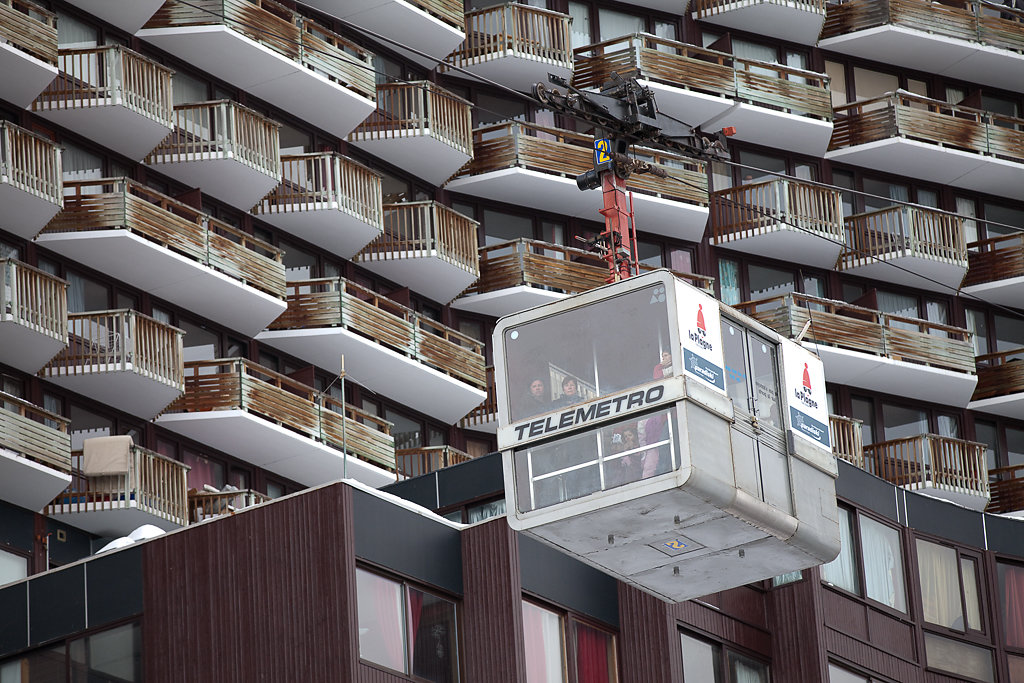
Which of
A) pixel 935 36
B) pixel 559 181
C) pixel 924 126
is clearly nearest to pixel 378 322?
pixel 559 181

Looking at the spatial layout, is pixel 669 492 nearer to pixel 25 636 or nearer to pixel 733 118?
pixel 25 636

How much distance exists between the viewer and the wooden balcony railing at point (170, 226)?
43844mm

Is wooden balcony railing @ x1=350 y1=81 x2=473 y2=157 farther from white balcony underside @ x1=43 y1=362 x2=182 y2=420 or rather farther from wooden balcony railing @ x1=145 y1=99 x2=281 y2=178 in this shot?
white balcony underside @ x1=43 y1=362 x2=182 y2=420

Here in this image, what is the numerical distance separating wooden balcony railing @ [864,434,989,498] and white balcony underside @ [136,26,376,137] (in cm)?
1361

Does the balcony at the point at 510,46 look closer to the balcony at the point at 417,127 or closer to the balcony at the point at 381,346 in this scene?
A: the balcony at the point at 417,127

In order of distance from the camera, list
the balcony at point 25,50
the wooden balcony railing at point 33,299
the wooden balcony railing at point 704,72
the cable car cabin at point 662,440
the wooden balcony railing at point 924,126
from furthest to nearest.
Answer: the wooden balcony railing at point 924,126 < the wooden balcony railing at point 704,72 < the balcony at point 25,50 < the wooden balcony railing at point 33,299 < the cable car cabin at point 662,440

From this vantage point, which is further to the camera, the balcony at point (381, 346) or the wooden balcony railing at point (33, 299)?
the balcony at point (381, 346)

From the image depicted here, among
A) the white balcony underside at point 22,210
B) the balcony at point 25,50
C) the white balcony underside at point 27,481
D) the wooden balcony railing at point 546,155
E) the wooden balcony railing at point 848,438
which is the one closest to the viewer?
the white balcony underside at point 27,481

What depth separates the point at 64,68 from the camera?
4431cm

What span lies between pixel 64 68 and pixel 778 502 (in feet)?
66.0

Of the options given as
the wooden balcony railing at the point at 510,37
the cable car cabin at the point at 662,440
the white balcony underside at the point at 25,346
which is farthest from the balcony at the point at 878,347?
the cable car cabin at the point at 662,440

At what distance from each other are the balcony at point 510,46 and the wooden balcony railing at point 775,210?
504cm

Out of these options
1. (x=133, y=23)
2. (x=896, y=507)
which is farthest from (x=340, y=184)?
(x=896, y=507)

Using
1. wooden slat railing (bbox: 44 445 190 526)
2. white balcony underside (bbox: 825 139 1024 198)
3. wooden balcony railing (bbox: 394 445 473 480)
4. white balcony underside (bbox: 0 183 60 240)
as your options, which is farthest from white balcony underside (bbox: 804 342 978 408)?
white balcony underside (bbox: 0 183 60 240)
